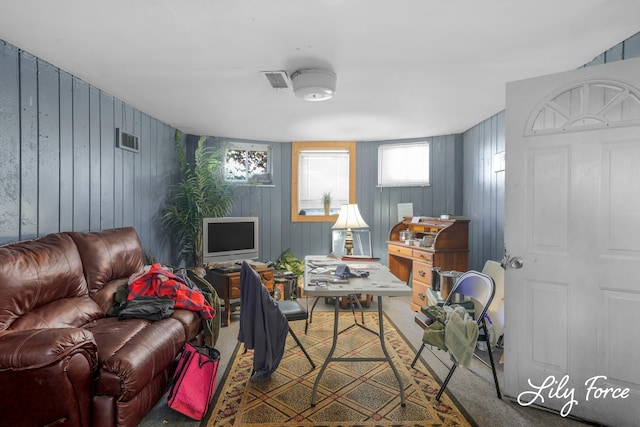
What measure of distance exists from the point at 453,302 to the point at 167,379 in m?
2.31

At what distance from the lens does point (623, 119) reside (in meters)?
2.06

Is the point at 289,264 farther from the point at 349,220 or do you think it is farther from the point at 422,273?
the point at 422,273

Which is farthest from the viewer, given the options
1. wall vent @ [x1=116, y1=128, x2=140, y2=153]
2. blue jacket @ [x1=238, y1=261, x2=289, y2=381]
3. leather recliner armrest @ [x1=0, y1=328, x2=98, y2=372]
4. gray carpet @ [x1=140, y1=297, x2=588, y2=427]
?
wall vent @ [x1=116, y1=128, x2=140, y2=153]

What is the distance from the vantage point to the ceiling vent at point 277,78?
2.87 metres

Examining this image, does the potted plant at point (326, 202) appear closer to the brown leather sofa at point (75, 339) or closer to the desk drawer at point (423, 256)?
the desk drawer at point (423, 256)

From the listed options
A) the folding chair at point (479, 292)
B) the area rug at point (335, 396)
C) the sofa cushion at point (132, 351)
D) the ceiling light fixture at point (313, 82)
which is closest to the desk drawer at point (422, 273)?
the area rug at point (335, 396)

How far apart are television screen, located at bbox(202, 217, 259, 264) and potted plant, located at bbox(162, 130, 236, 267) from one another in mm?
318

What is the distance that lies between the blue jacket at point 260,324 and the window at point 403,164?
3.47 meters

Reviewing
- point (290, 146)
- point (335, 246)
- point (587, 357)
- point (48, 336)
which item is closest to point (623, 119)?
point (587, 357)

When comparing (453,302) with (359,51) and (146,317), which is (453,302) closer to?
(359,51)

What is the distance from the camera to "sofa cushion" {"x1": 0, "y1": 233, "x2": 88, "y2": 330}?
199 cm

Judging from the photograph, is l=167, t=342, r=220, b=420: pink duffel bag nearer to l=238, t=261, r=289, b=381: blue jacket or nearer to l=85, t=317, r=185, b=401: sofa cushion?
l=85, t=317, r=185, b=401: sofa cushion

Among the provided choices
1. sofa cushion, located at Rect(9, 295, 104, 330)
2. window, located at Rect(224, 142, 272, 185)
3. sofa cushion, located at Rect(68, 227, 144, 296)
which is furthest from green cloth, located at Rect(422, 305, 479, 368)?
window, located at Rect(224, 142, 272, 185)

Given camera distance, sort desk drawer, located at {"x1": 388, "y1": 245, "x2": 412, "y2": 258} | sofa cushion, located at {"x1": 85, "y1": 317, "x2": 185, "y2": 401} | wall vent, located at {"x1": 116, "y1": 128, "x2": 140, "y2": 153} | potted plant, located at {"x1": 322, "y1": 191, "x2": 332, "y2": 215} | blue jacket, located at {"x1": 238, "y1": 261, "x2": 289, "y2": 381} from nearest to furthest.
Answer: sofa cushion, located at {"x1": 85, "y1": 317, "x2": 185, "y2": 401} → blue jacket, located at {"x1": 238, "y1": 261, "x2": 289, "y2": 381} → wall vent, located at {"x1": 116, "y1": 128, "x2": 140, "y2": 153} → desk drawer, located at {"x1": 388, "y1": 245, "x2": 412, "y2": 258} → potted plant, located at {"x1": 322, "y1": 191, "x2": 332, "y2": 215}
